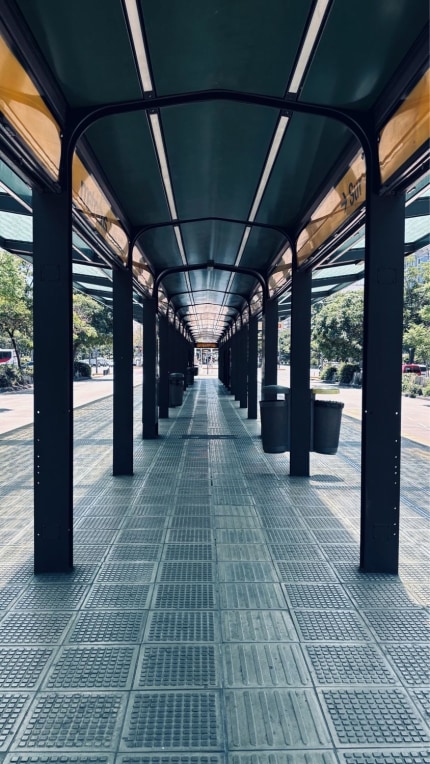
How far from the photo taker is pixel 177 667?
2.87m

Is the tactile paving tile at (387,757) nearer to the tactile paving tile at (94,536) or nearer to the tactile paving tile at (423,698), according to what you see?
the tactile paving tile at (423,698)

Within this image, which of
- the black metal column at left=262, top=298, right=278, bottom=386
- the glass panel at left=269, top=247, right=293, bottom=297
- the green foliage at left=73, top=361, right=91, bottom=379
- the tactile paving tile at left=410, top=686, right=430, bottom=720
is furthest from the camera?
the green foliage at left=73, top=361, right=91, bottom=379

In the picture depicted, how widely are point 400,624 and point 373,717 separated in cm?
99

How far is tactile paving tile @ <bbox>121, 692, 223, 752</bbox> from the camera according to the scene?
230 centimetres

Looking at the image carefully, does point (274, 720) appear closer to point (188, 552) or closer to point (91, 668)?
point (91, 668)

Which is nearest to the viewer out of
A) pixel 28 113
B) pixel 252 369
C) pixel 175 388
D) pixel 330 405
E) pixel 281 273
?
pixel 28 113

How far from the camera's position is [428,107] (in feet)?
9.80

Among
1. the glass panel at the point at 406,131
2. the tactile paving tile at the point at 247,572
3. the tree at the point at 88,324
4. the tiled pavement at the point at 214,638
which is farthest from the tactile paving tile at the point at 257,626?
the tree at the point at 88,324

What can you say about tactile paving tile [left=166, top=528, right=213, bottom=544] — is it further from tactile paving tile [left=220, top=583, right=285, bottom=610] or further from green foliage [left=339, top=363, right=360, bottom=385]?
green foliage [left=339, top=363, right=360, bottom=385]

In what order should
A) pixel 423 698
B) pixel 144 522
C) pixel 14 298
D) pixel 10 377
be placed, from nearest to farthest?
pixel 423 698, pixel 144 522, pixel 14 298, pixel 10 377

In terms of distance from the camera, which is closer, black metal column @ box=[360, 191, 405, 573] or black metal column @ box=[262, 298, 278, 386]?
black metal column @ box=[360, 191, 405, 573]

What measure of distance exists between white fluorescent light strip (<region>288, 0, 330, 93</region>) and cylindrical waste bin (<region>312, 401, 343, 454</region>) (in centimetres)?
457

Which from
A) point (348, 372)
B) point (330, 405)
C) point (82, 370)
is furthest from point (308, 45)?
point (82, 370)

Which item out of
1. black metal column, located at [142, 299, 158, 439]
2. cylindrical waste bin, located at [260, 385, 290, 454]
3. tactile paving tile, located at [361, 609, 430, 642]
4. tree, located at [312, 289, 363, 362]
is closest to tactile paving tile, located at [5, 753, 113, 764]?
tactile paving tile, located at [361, 609, 430, 642]
